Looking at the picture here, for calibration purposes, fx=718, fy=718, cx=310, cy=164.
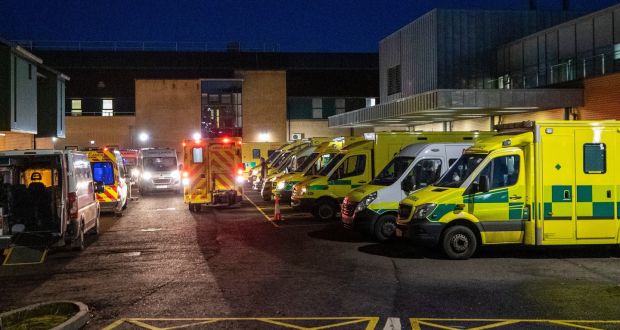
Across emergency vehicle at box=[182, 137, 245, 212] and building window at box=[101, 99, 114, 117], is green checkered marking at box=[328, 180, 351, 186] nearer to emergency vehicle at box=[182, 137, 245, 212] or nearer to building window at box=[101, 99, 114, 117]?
emergency vehicle at box=[182, 137, 245, 212]

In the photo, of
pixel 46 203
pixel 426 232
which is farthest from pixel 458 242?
pixel 46 203

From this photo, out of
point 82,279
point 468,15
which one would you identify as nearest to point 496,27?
point 468,15

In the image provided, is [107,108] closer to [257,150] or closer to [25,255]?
[257,150]

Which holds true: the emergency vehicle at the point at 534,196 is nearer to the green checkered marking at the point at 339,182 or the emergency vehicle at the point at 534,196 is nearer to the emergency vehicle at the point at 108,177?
the green checkered marking at the point at 339,182

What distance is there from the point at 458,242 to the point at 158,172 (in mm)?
24699

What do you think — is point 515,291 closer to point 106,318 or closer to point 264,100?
point 106,318

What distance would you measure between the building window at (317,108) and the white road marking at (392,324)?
5338 centimetres

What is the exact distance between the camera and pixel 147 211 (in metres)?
25.3

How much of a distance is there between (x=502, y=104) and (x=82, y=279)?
19.3 metres

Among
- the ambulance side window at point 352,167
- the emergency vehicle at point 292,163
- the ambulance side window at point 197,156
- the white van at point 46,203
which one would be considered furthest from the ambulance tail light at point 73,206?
the emergency vehicle at point 292,163

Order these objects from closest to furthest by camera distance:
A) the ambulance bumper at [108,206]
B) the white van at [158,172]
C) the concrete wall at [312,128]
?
1. the ambulance bumper at [108,206]
2. the white van at [158,172]
3. the concrete wall at [312,128]

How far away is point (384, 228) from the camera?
1572 centimetres

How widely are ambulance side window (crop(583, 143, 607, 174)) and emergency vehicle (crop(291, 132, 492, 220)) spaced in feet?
17.9

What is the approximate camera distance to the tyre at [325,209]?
67.8ft
